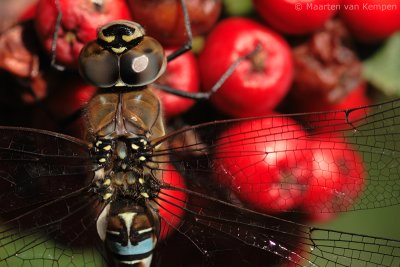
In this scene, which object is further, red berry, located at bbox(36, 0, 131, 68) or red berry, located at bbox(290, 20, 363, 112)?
red berry, located at bbox(290, 20, 363, 112)

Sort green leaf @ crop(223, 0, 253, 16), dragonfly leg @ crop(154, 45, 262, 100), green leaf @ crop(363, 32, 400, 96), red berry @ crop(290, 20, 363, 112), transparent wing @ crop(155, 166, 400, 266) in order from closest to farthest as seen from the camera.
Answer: transparent wing @ crop(155, 166, 400, 266), dragonfly leg @ crop(154, 45, 262, 100), red berry @ crop(290, 20, 363, 112), green leaf @ crop(223, 0, 253, 16), green leaf @ crop(363, 32, 400, 96)

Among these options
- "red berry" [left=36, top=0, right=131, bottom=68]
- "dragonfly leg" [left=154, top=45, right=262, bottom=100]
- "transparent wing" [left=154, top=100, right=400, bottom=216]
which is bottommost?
"transparent wing" [left=154, top=100, right=400, bottom=216]

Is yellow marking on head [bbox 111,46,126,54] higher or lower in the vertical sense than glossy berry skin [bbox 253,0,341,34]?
lower

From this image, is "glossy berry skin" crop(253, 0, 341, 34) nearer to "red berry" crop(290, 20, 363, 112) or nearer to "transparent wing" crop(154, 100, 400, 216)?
"red berry" crop(290, 20, 363, 112)

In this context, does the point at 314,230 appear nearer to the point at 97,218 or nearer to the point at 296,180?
the point at 296,180

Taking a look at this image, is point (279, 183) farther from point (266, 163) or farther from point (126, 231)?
point (126, 231)

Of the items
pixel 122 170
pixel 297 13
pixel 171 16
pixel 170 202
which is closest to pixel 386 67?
pixel 297 13

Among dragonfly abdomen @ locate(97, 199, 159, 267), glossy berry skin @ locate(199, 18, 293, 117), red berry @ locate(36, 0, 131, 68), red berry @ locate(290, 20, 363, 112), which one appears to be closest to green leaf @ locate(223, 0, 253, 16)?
glossy berry skin @ locate(199, 18, 293, 117)

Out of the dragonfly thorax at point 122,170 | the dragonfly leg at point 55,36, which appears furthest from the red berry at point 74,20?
the dragonfly thorax at point 122,170
